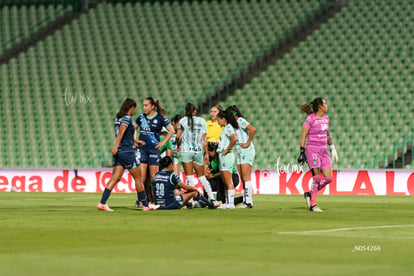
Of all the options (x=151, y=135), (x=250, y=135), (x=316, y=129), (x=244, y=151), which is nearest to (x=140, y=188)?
(x=151, y=135)

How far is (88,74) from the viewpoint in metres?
38.8

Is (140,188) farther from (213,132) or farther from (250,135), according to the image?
(213,132)

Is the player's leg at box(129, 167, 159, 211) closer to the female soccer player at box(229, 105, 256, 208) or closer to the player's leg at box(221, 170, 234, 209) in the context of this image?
the player's leg at box(221, 170, 234, 209)

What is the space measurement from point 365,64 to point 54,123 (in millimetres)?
11617

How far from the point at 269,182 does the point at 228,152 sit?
442 inches

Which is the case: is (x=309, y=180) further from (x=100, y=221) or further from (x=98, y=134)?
(x=100, y=221)

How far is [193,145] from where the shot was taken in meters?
19.4

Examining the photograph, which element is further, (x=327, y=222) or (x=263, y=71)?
(x=263, y=71)

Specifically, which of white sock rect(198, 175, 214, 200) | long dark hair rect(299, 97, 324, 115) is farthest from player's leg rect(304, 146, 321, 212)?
white sock rect(198, 175, 214, 200)

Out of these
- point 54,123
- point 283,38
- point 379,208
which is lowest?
point 379,208

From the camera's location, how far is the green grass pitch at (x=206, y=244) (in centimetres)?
799

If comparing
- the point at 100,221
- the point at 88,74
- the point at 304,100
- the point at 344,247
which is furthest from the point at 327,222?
the point at 88,74

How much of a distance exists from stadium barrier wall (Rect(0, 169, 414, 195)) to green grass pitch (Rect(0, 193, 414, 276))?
478 inches

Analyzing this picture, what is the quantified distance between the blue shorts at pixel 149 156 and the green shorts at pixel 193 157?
1.25 m
